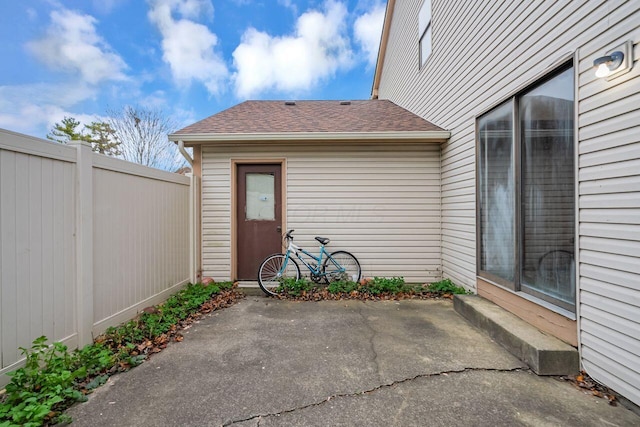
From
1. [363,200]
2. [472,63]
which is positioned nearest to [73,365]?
[363,200]

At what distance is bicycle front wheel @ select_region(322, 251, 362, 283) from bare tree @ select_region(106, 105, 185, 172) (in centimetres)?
1237

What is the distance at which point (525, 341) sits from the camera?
8.16 feet

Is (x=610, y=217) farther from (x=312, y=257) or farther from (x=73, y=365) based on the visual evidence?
(x=73, y=365)

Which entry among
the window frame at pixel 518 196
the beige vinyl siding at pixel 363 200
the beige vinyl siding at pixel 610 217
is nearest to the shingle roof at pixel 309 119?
the beige vinyl siding at pixel 363 200

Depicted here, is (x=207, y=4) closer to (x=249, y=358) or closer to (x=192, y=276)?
(x=192, y=276)

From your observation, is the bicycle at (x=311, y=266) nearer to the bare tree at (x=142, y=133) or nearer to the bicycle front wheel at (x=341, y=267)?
the bicycle front wheel at (x=341, y=267)

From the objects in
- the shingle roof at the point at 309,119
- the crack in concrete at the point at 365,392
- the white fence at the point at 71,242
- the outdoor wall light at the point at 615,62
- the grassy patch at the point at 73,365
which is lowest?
the crack in concrete at the point at 365,392

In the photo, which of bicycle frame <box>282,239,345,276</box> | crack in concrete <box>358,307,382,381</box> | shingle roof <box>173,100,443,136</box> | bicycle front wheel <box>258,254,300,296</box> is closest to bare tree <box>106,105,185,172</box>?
shingle roof <box>173,100,443,136</box>

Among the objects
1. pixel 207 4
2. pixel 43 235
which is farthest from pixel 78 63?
pixel 43 235

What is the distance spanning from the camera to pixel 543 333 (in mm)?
2652

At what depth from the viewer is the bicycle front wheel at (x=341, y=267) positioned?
16.4ft

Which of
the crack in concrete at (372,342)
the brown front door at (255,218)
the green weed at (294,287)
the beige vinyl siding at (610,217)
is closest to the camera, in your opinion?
the beige vinyl siding at (610,217)

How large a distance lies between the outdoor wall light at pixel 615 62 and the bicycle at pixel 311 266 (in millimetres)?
3711

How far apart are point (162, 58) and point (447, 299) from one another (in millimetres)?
16018
